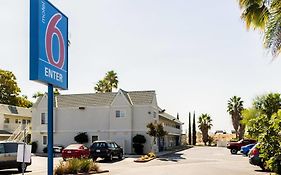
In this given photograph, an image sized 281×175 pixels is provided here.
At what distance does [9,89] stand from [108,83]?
16903 mm

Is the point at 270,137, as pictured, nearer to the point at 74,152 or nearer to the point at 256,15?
the point at 256,15

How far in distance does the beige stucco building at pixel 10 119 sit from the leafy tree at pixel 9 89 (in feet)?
30.4

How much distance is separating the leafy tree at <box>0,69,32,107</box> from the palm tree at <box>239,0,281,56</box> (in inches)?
2431

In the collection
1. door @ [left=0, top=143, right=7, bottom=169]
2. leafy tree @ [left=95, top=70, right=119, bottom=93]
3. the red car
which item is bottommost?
the red car

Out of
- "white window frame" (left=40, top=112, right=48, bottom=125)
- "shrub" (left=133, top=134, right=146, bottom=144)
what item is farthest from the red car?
"white window frame" (left=40, top=112, right=48, bottom=125)

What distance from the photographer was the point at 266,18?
45.8ft

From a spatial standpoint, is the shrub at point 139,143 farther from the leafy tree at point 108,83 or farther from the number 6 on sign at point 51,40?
the number 6 on sign at point 51,40

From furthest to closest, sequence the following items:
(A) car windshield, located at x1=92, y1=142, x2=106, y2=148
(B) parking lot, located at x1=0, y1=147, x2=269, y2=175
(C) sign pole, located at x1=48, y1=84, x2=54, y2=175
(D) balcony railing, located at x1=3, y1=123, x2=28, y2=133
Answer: (D) balcony railing, located at x1=3, y1=123, x2=28, y2=133 < (A) car windshield, located at x1=92, y1=142, x2=106, y2=148 < (B) parking lot, located at x1=0, y1=147, x2=269, y2=175 < (C) sign pole, located at x1=48, y1=84, x2=54, y2=175

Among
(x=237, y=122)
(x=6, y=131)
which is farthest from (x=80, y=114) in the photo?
(x=237, y=122)

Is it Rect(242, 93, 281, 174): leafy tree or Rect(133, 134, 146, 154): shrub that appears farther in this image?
Rect(133, 134, 146, 154): shrub

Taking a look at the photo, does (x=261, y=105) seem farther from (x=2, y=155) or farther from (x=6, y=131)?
(x=2, y=155)

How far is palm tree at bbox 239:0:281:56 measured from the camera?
1339cm

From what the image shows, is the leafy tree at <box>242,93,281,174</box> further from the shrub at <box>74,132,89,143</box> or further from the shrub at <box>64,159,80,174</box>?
the shrub at <box>74,132,89,143</box>

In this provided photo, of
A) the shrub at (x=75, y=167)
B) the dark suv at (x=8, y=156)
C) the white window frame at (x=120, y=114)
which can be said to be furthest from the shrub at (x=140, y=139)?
the dark suv at (x=8, y=156)
